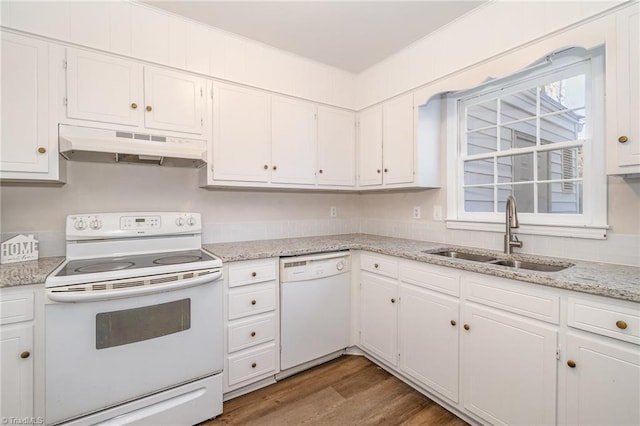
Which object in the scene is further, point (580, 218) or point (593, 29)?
point (580, 218)

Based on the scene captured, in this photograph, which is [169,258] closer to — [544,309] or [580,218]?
[544,309]

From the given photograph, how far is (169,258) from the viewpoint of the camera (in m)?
1.84

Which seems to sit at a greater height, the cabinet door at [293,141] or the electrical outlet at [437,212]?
the cabinet door at [293,141]

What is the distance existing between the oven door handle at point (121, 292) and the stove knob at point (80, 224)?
22.2 inches

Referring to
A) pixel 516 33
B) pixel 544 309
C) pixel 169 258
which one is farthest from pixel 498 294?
pixel 169 258

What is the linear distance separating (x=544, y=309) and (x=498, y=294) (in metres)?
0.20

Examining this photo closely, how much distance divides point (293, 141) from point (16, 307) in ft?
6.44

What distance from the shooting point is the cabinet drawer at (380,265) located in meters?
2.08

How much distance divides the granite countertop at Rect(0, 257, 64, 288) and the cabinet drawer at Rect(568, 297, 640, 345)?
7.98ft

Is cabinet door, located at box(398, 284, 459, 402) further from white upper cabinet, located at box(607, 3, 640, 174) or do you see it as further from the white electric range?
the white electric range

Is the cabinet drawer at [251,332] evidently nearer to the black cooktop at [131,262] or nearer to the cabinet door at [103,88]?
the black cooktop at [131,262]

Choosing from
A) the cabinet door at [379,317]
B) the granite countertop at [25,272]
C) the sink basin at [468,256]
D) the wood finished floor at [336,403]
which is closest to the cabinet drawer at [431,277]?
the cabinet door at [379,317]

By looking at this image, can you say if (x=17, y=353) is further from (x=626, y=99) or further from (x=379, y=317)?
(x=626, y=99)

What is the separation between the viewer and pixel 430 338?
6.00 ft
